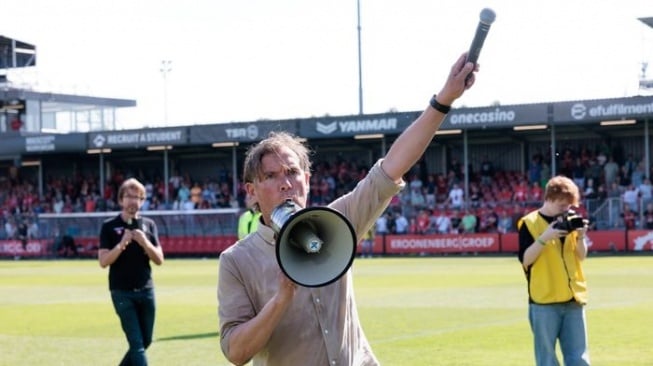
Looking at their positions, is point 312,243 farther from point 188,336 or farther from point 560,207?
point 188,336

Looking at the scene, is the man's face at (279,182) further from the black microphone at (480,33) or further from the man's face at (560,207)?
the man's face at (560,207)

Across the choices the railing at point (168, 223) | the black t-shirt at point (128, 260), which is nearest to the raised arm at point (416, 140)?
the black t-shirt at point (128, 260)

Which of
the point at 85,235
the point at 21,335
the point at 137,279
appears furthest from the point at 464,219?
the point at 137,279

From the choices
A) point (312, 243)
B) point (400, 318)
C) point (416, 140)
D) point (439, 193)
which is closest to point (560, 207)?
point (416, 140)

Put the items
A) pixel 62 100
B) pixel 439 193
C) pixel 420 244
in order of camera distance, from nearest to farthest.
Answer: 1. pixel 420 244
2. pixel 439 193
3. pixel 62 100

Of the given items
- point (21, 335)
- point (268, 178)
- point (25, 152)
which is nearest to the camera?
point (268, 178)

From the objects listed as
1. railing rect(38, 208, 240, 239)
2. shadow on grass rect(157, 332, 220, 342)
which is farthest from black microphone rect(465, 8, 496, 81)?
railing rect(38, 208, 240, 239)

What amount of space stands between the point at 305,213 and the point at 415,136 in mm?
914

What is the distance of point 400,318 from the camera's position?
18625mm

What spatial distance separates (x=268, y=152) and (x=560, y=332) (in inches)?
212

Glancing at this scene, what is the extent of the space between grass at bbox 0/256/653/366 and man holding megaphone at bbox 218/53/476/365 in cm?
851

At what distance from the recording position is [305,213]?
167 inches

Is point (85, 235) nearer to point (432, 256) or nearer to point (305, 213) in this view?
point (432, 256)

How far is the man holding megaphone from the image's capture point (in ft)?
15.1
